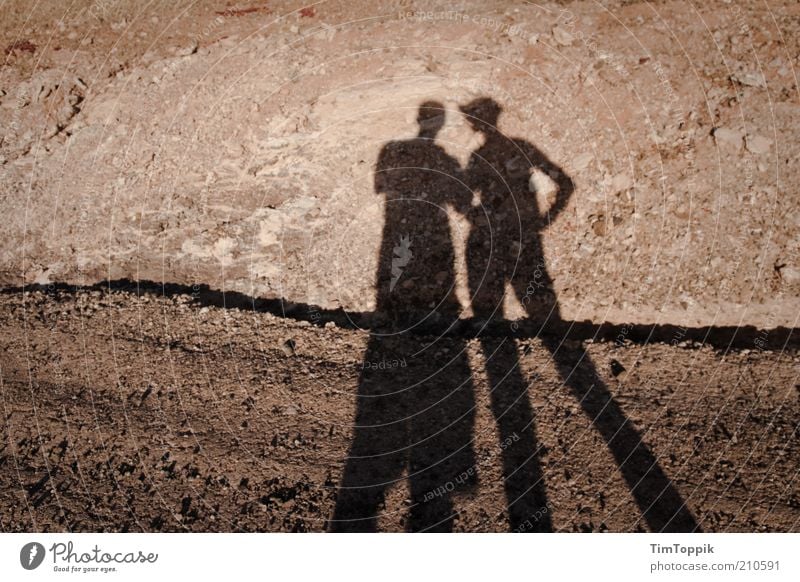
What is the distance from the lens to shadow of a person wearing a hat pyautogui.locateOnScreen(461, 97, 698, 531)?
6191mm

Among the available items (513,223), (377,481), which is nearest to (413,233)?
(513,223)

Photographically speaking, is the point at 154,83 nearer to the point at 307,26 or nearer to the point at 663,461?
the point at 307,26

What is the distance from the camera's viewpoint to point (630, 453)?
5.85 m

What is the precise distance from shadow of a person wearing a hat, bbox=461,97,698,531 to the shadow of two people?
2 centimetres

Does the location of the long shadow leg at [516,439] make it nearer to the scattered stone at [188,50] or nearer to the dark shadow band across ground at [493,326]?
the dark shadow band across ground at [493,326]

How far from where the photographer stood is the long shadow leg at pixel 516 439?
5367mm

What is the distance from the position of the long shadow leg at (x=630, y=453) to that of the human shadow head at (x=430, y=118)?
4046mm

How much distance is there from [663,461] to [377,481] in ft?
9.99

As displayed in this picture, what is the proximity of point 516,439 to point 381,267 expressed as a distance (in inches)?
157

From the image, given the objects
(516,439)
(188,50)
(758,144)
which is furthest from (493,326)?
(188,50)

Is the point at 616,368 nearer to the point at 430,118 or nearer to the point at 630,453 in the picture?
the point at 630,453

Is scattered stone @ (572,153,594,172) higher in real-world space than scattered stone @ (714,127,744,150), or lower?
lower

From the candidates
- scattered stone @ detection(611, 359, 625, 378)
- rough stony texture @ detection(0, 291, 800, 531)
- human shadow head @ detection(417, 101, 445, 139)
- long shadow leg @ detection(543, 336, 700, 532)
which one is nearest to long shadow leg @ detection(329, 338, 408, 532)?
rough stony texture @ detection(0, 291, 800, 531)

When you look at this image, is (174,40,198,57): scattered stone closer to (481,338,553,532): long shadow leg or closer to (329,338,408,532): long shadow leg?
(329,338,408,532): long shadow leg
